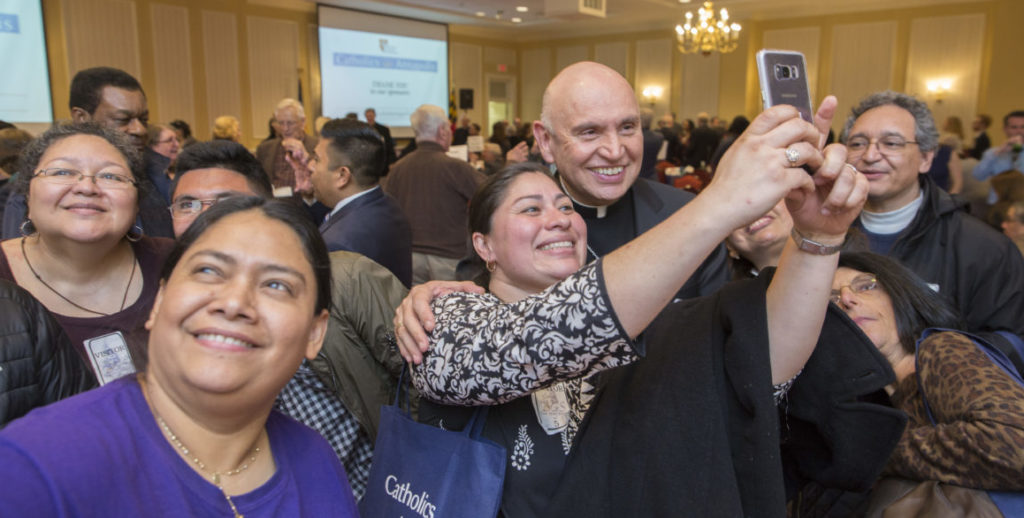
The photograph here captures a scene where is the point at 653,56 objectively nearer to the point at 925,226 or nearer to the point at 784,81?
the point at 925,226

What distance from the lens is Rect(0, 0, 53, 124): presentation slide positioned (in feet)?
29.8

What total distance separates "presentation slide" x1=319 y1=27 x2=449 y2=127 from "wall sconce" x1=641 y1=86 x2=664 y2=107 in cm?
461

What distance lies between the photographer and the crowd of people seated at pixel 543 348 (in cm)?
95

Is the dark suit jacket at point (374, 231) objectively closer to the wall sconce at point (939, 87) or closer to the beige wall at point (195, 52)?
the beige wall at point (195, 52)

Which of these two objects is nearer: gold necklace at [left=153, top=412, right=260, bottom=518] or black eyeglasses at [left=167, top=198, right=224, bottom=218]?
gold necklace at [left=153, top=412, right=260, bottom=518]

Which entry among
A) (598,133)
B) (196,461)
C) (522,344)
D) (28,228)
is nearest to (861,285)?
(598,133)

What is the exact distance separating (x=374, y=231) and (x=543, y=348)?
2.15 metres

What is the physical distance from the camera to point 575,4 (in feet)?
34.7

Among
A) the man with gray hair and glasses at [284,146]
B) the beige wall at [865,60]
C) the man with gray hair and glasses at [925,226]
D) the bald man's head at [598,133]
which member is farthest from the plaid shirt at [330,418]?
the beige wall at [865,60]

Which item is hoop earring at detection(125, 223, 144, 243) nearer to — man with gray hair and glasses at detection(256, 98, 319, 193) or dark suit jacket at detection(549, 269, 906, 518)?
dark suit jacket at detection(549, 269, 906, 518)

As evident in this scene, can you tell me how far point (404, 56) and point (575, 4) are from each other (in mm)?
4937

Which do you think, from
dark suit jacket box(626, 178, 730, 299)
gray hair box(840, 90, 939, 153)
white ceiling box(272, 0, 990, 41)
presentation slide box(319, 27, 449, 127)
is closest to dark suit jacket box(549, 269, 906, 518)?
dark suit jacket box(626, 178, 730, 299)

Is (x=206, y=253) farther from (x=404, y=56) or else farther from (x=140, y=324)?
(x=404, y=56)

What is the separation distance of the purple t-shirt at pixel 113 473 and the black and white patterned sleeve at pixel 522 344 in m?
0.31
